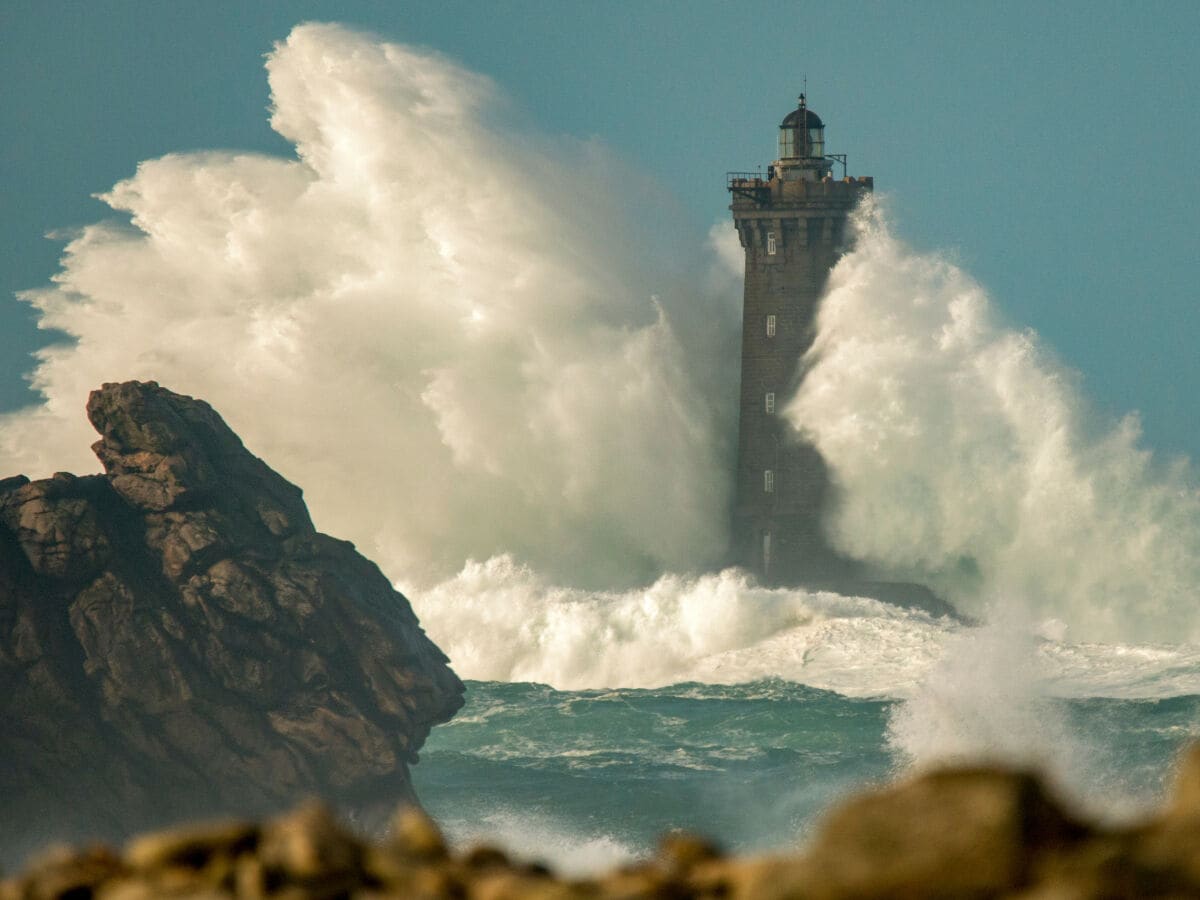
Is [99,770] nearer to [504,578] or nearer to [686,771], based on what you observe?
[686,771]

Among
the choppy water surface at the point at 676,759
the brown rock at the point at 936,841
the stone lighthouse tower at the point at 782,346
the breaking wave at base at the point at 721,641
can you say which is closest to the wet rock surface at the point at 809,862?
the brown rock at the point at 936,841

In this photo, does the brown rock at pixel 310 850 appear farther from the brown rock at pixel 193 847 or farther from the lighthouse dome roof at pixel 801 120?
the lighthouse dome roof at pixel 801 120

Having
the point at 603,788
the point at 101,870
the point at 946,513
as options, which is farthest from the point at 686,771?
the point at 101,870

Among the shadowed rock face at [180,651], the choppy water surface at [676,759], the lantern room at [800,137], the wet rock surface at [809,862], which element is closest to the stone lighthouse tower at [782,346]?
the lantern room at [800,137]

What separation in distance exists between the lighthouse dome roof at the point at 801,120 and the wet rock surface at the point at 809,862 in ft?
186

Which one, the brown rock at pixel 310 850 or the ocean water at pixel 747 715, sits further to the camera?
the ocean water at pixel 747 715

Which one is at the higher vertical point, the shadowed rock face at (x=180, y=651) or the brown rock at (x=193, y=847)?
the shadowed rock face at (x=180, y=651)

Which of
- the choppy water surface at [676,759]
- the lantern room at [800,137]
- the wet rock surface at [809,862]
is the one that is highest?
the lantern room at [800,137]

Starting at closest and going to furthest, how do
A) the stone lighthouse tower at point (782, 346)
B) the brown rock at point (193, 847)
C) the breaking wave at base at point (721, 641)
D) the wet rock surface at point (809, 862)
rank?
the wet rock surface at point (809, 862)
the brown rock at point (193, 847)
the breaking wave at base at point (721, 641)
the stone lighthouse tower at point (782, 346)

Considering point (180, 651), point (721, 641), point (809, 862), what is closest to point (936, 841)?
point (809, 862)

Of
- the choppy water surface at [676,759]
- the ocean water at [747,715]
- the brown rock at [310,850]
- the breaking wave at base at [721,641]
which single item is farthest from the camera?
the breaking wave at base at [721,641]

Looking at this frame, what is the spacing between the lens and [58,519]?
1262 inches

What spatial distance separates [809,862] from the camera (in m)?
5.54

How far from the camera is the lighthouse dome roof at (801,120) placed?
205 ft
